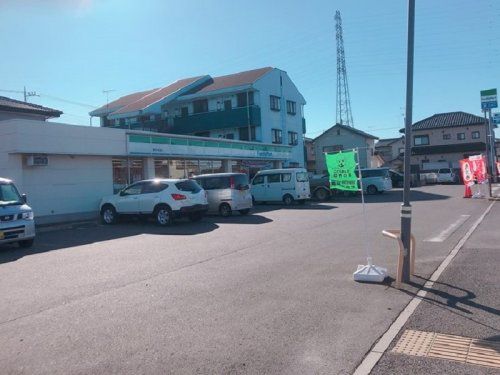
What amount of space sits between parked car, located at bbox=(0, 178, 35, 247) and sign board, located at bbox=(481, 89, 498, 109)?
2475cm

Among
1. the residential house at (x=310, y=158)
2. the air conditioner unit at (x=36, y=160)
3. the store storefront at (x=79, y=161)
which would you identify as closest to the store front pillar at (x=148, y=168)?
the store storefront at (x=79, y=161)

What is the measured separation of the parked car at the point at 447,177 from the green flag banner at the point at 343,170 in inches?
1631

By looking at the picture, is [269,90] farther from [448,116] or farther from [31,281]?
[31,281]

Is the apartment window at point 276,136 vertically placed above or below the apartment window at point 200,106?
below

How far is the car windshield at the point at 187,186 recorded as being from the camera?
16.8 m

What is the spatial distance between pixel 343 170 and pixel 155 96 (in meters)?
38.2

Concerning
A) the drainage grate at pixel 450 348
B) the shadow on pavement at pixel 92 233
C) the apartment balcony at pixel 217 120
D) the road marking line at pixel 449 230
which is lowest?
the drainage grate at pixel 450 348

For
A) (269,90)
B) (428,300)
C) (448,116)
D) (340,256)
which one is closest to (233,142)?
(269,90)

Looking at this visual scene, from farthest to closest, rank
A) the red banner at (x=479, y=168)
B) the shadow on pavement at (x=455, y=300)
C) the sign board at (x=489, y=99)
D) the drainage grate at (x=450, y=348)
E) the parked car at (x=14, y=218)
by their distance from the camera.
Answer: the sign board at (x=489, y=99), the red banner at (x=479, y=168), the parked car at (x=14, y=218), the shadow on pavement at (x=455, y=300), the drainage grate at (x=450, y=348)

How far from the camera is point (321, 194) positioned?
97.8ft

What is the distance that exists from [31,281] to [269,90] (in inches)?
1403

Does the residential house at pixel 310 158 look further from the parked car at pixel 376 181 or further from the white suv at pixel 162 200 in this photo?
the white suv at pixel 162 200

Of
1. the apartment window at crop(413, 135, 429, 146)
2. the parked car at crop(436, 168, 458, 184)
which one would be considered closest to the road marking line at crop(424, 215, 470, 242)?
the parked car at crop(436, 168, 458, 184)

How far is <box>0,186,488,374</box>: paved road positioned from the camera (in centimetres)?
447
